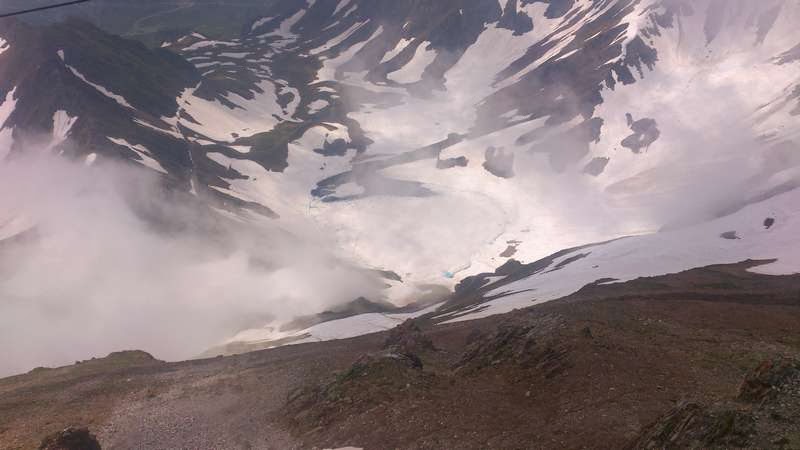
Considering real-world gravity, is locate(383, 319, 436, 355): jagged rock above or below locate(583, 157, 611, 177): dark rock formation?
below

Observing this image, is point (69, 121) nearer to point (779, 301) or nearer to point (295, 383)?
point (295, 383)

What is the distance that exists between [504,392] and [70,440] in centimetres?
1569

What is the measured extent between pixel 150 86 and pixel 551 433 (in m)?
188

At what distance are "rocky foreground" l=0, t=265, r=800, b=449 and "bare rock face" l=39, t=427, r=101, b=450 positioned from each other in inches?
2.0

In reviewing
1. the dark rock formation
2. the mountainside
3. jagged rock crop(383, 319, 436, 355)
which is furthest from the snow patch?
jagged rock crop(383, 319, 436, 355)

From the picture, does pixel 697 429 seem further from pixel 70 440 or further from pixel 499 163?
pixel 499 163

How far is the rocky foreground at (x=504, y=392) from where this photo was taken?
15.0 m

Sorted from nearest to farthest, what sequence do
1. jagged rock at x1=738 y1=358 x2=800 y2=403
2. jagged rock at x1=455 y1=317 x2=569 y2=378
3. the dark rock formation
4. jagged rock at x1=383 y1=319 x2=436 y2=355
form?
1. jagged rock at x1=738 y1=358 x2=800 y2=403
2. jagged rock at x1=455 y1=317 x2=569 y2=378
3. jagged rock at x1=383 y1=319 x2=436 y2=355
4. the dark rock formation

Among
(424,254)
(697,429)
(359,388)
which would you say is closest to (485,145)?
(424,254)

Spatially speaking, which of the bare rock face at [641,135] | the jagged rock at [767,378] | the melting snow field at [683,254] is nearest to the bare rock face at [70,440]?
the jagged rock at [767,378]

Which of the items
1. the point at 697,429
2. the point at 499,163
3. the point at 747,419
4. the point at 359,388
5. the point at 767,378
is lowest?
the point at 697,429

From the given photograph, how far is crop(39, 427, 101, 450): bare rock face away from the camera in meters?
22.4

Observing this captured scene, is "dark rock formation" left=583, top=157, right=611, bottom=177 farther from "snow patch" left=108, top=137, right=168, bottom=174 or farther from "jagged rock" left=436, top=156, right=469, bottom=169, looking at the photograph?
"snow patch" left=108, top=137, right=168, bottom=174

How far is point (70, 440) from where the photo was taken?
74.6 ft
